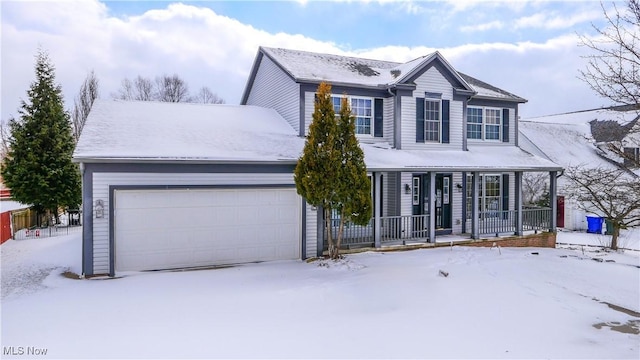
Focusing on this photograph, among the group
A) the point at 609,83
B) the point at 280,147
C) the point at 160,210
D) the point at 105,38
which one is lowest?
the point at 160,210

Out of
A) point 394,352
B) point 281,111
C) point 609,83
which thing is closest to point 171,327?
point 394,352

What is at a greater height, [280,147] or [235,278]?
[280,147]

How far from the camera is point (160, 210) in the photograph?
33.4ft

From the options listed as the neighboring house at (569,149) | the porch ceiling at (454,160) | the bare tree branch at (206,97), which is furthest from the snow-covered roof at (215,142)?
the bare tree branch at (206,97)

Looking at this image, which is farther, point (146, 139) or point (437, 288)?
point (146, 139)

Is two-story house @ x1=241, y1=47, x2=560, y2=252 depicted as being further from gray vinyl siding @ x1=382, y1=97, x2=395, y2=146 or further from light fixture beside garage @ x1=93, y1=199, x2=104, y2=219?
light fixture beside garage @ x1=93, y1=199, x2=104, y2=219

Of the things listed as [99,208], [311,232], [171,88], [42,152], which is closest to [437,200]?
[311,232]

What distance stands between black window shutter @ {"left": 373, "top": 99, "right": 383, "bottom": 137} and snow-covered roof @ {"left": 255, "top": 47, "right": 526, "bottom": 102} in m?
0.74

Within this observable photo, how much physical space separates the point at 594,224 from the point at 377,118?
14.9 metres

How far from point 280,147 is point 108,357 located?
Result: 7767 millimetres

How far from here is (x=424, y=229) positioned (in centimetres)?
1450

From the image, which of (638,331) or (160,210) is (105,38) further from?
(638,331)

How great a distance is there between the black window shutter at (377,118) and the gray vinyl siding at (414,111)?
81cm

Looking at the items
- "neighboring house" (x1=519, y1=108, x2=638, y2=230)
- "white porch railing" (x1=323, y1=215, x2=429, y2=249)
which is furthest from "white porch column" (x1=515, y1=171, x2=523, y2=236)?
"neighboring house" (x1=519, y1=108, x2=638, y2=230)
